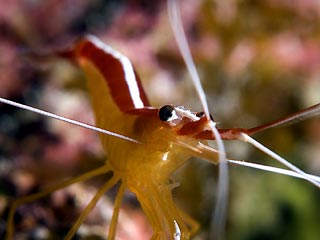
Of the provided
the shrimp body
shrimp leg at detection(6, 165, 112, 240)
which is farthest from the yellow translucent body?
shrimp leg at detection(6, 165, 112, 240)

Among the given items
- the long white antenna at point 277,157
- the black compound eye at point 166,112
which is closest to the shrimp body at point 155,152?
the black compound eye at point 166,112

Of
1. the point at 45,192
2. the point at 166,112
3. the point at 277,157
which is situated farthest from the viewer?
the point at 45,192

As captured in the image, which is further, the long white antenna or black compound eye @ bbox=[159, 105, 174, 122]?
black compound eye @ bbox=[159, 105, 174, 122]

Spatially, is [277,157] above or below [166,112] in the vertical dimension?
below

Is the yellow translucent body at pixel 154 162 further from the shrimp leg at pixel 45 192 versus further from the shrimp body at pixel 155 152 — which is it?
the shrimp leg at pixel 45 192

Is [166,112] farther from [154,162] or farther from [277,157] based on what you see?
[277,157]

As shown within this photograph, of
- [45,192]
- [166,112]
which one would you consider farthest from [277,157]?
[45,192]

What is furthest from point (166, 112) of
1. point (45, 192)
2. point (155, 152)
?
point (45, 192)

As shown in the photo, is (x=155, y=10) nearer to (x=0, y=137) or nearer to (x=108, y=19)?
(x=108, y=19)

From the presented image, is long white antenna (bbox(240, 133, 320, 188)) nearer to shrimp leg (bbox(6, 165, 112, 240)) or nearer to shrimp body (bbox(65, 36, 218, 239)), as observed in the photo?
shrimp body (bbox(65, 36, 218, 239))

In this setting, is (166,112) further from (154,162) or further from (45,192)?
(45,192)

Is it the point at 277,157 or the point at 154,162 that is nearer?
the point at 277,157

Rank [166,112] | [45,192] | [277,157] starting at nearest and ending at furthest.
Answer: [277,157], [166,112], [45,192]
